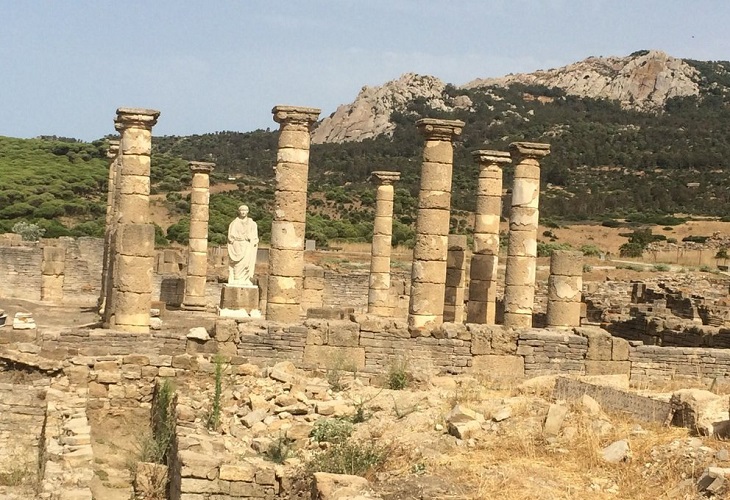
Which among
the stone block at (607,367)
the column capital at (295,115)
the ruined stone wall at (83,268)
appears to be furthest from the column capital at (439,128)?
the ruined stone wall at (83,268)

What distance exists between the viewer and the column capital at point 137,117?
19.4 metres

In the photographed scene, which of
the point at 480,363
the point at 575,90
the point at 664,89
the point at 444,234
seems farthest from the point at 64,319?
the point at 575,90

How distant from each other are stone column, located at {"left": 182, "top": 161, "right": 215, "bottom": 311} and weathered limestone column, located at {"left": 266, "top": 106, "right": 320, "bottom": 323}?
270 inches

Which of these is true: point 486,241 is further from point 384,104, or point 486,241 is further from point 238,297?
point 384,104

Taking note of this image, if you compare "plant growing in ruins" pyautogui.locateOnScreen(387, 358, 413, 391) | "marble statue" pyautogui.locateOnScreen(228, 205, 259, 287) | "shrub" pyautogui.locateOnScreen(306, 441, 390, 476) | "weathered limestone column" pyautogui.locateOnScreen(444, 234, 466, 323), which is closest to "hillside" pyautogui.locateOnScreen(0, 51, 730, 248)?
"weathered limestone column" pyautogui.locateOnScreen(444, 234, 466, 323)

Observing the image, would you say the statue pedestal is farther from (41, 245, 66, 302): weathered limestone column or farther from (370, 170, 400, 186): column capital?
(41, 245, 66, 302): weathered limestone column

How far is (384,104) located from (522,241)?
79.3 meters

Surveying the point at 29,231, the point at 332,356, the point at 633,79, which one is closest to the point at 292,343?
Answer: the point at 332,356

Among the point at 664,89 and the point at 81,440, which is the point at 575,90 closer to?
the point at 664,89

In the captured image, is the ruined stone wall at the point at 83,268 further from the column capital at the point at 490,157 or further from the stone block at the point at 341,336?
the stone block at the point at 341,336

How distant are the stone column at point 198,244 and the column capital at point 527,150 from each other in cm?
949

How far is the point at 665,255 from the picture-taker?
4544 centimetres

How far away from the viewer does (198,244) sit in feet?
86.2

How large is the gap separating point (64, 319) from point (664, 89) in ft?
269
